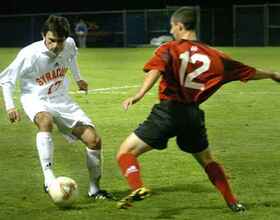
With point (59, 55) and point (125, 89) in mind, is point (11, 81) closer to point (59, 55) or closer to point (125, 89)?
point (59, 55)

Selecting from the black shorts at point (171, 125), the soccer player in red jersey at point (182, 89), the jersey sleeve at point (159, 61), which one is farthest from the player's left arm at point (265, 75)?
the jersey sleeve at point (159, 61)

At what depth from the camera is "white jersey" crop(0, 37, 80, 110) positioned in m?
7.85

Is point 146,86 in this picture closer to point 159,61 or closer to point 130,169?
point 159,61

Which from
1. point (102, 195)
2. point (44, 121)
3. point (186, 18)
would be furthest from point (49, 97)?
point (186, 18)

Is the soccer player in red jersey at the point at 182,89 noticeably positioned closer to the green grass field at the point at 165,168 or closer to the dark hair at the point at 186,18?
the dark hair at the point at 186,18

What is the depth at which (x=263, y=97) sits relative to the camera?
57.9ft

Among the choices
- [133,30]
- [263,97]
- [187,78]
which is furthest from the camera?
[133,30]

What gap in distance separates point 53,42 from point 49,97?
0.61 metres

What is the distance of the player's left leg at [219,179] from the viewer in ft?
23.6

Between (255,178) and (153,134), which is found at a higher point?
(153,134)

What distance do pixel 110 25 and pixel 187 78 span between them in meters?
42.9

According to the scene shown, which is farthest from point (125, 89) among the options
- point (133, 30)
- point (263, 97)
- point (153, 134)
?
point (133, 30)

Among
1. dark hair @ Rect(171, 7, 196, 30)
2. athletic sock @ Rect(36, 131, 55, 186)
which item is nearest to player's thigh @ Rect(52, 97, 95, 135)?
athletic sock @ Rect(36, 131, 55, 186)

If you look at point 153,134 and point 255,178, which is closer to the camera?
point 153,134
